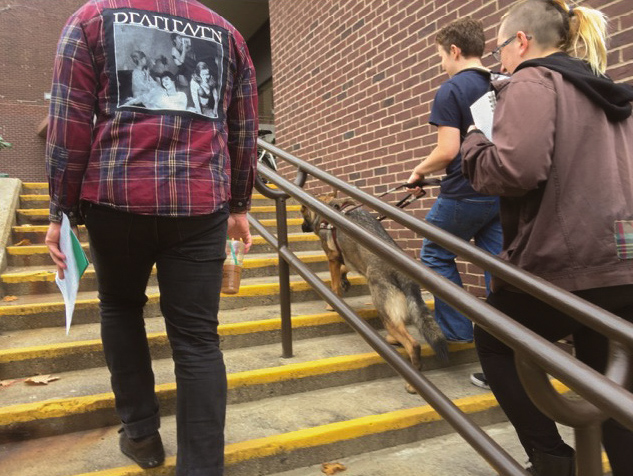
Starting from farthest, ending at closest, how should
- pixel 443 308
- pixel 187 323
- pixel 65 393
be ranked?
1. pixel 443 308
2. pixel 65 393
3. pixel 187 323

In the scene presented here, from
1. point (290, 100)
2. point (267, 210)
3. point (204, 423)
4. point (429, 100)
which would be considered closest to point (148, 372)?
point (204, 423)

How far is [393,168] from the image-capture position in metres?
4.57

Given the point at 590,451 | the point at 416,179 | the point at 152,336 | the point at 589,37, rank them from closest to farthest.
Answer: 1. the point at 590,451
2. the point at 589,37
3. the point at 416,179
4. the point at 152,336

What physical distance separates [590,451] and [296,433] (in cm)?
133

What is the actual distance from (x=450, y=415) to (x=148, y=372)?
1.10 m

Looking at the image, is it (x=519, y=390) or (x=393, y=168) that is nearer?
(x=519, y=390)

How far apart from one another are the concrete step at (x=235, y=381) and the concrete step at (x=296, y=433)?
0.05m

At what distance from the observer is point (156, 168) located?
5.05ft

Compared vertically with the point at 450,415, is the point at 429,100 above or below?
above

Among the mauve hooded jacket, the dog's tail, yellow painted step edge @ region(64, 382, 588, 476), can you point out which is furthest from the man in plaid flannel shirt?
the dog's tail

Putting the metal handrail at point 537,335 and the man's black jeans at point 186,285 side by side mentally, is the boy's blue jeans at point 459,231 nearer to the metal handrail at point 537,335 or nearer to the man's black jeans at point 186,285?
the metal handrail at point 537,335

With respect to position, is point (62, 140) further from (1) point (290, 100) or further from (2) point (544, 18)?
(1) point (290, 100)

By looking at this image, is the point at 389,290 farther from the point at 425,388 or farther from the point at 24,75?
the point at 24,75

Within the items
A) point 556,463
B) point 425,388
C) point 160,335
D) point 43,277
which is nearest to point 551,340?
point 556,463
